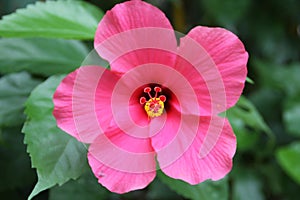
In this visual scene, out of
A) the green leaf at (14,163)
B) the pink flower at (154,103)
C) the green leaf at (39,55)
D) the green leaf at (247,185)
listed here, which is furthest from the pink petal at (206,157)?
the green leaf at (247,185)

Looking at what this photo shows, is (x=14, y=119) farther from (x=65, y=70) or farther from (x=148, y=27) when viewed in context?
(x=148, y=27)

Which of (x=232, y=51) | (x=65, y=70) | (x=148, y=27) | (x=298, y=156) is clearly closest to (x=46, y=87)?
(x=65, y=70)

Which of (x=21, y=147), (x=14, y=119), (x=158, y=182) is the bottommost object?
(x=158, y=182)

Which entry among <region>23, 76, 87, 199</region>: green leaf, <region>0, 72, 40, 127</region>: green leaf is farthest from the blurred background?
<region>23, 76, 87, 199</region>: green leaf

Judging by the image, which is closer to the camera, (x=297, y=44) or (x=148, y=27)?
(x=148, y=27)

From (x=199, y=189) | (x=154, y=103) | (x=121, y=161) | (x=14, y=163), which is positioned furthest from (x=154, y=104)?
(x=14, y=163)

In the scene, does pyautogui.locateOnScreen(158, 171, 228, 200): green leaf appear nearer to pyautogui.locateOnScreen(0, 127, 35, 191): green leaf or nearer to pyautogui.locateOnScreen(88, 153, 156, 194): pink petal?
pyautogui.locateOnScreen(88, 153, 156, 194): pink petal
